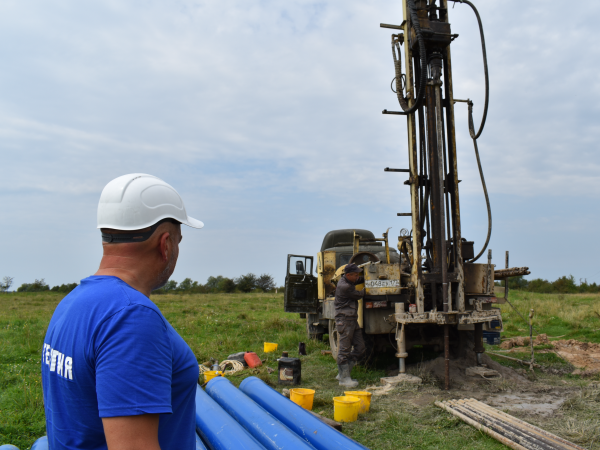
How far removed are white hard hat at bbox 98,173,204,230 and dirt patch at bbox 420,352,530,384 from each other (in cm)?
677

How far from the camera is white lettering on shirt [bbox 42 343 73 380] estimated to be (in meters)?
1.51

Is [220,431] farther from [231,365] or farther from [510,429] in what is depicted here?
[231,365]

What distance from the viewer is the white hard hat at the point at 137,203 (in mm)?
1716

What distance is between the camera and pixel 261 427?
13.4 ft

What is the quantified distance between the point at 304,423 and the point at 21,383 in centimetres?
552

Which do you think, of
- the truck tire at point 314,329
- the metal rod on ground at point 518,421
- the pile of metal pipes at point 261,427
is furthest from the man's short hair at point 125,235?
the truck tire at point 314,329

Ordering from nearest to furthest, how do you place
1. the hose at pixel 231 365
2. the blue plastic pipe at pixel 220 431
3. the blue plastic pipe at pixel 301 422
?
the blue plastic pipe at pixel 220 431, the blue plastic pipe at pixel 301 422, the hose at pixel 231 365

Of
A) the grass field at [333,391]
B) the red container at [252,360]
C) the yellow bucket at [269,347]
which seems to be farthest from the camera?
the yellow bucket at [269,347]

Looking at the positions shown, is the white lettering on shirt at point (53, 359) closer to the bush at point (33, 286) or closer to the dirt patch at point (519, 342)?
the dirt patch at point (519, 342)

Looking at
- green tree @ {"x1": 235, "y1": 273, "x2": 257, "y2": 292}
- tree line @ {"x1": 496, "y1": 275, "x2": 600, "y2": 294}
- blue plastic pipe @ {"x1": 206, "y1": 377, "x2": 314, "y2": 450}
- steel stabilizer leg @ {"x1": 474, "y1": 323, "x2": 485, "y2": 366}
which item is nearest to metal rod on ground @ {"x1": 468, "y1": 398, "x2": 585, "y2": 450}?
steel stabilizer leg @ {"x1": 474, "y1": 323, "x2": 485, "y2": 366}

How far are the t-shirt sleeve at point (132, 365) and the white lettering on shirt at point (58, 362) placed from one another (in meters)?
0.14

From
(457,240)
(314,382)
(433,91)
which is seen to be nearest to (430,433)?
(314,382)

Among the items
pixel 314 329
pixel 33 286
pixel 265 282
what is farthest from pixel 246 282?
pixel 314 329

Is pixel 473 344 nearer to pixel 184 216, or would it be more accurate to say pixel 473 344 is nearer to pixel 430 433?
pixel 430 433
